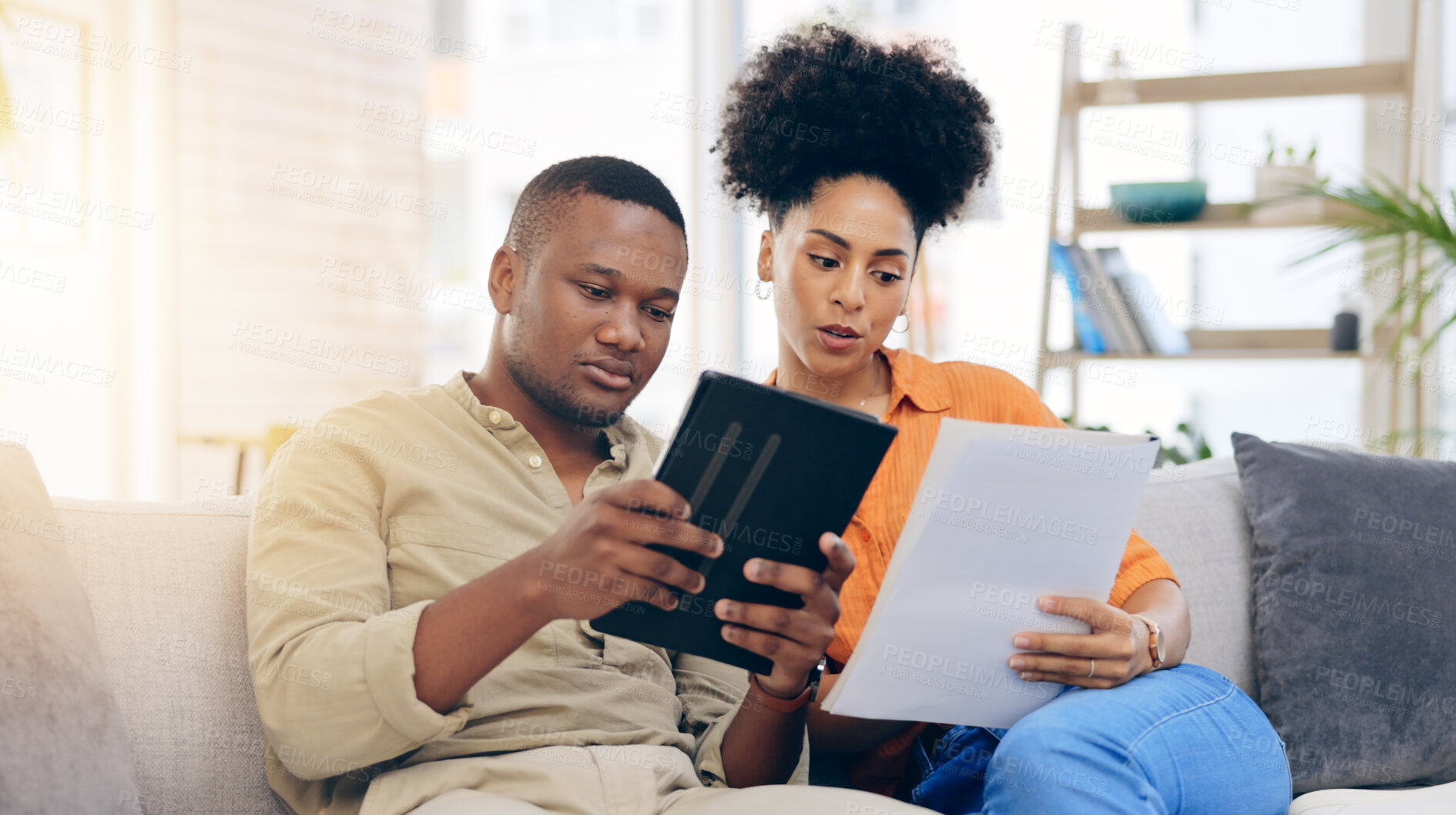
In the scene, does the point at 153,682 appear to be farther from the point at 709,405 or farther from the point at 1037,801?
the point at 1037,801

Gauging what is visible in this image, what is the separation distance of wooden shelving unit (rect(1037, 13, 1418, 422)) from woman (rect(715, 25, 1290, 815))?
4.48 ft

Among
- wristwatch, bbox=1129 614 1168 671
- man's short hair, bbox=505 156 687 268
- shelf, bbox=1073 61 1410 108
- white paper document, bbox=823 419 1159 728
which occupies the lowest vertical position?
wristwatch, bbox=1129 614 1168 671

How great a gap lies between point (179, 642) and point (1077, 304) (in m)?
2.25

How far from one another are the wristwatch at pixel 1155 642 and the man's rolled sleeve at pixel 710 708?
1.21 ft

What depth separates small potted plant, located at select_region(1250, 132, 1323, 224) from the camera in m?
2.72

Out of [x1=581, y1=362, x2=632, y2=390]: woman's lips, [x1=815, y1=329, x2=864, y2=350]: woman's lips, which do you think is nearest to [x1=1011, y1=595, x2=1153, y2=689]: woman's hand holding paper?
[x1=815, y1=329, x2=864, y2=350]: woman's lips

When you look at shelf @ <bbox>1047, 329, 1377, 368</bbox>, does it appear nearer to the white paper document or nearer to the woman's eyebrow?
the woman's eyebrow

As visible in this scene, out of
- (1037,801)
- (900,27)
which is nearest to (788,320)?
(1037,801)

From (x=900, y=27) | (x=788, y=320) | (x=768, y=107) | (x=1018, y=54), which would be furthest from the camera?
(x=900, y=27)

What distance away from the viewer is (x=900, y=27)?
3992 mm

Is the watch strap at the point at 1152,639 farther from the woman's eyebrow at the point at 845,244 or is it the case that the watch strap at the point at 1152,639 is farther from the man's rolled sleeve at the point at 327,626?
the man's rolled sleeve at the point at 327,626

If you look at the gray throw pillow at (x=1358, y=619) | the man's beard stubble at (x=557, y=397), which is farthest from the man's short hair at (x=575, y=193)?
the gray throw pillow at (x=1358, y=619)

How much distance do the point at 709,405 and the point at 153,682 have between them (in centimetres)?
72

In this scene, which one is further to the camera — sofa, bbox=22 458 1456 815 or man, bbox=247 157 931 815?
sofa, bbox=22 458 1456 815
